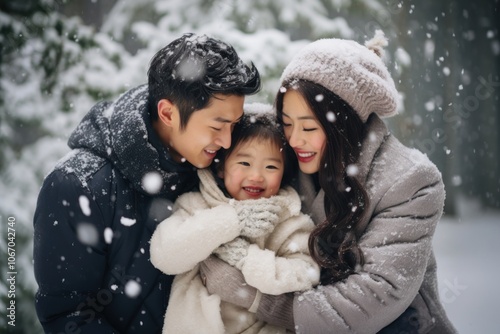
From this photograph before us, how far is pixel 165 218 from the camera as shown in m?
2.74

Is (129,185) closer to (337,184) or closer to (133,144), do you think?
(133,144)

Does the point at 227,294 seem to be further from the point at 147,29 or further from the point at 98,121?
the point at 147,29

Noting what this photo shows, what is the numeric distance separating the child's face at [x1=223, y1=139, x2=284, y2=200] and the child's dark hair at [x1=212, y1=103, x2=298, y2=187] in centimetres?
3

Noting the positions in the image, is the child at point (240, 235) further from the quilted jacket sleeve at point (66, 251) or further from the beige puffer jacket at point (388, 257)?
the quilted jacket sleeve at point (66, 251)

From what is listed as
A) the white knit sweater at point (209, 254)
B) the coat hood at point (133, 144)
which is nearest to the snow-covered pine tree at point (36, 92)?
the coat hood at point (133, 144)

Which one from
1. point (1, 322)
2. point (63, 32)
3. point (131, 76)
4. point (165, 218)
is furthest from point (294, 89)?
point (1, 322)

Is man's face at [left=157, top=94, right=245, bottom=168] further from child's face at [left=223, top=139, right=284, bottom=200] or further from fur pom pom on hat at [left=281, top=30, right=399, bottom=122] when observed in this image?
fur pom pom on hat at [left=281, top=30, right=399, bottom=122]

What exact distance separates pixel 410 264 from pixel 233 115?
1.20 m

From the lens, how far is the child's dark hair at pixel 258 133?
292 cm

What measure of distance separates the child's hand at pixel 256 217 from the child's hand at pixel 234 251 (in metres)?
0.05

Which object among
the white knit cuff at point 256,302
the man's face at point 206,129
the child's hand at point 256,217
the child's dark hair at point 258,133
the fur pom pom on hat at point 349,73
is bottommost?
the white knit cuff at point 256,302

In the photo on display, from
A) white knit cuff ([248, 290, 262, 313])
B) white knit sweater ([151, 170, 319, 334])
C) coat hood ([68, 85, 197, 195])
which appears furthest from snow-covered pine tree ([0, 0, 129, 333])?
white knit cuff ([248, 290, 262, 313])

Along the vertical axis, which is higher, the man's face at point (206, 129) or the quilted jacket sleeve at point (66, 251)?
the man's face at point (206, 129)

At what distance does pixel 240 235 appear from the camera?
270cm
